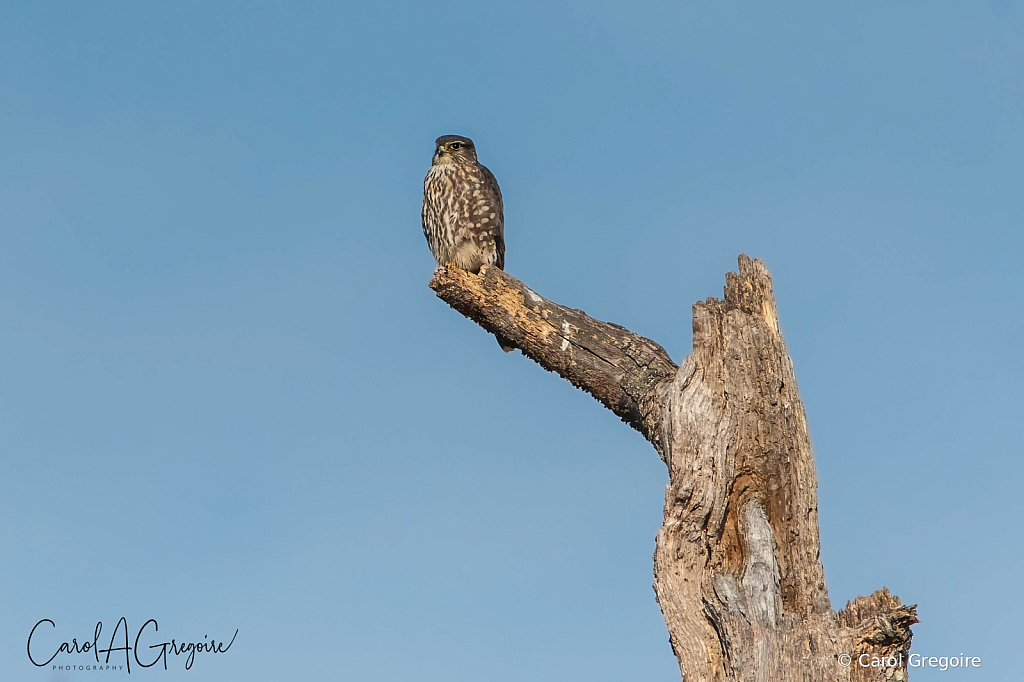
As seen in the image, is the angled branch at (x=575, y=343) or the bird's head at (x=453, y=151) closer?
the angled branch at (x=575, y=343)

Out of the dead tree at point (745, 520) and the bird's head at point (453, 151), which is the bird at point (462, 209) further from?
the dead tree at point (745, 520)

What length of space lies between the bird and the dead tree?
10.4 feet

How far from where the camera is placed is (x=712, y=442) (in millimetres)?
6363

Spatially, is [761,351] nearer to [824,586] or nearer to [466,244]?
[824,586]

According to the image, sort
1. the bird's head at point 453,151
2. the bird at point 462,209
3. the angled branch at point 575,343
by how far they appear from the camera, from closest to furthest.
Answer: the angled branch at point 575,343, the bird at point 462,209, the bird's head at point 453,151

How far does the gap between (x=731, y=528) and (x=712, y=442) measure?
60 cm

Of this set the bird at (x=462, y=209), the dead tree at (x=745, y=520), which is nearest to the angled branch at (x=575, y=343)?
the dead tree at (x=745, y=520)

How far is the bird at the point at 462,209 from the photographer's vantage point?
32.1 ft

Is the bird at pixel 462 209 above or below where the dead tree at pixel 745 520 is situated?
above

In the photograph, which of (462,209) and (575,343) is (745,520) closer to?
(575,343)

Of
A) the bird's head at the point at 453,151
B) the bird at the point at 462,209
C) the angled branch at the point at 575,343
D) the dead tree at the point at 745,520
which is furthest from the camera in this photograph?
the bird's head at the point at 453,151

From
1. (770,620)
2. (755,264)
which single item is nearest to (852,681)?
(770,620)

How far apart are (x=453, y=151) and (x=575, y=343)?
410 centimetres

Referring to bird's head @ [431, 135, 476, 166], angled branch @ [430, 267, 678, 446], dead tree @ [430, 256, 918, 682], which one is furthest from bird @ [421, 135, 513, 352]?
dead tree @ [430, 256, 918, 682]
